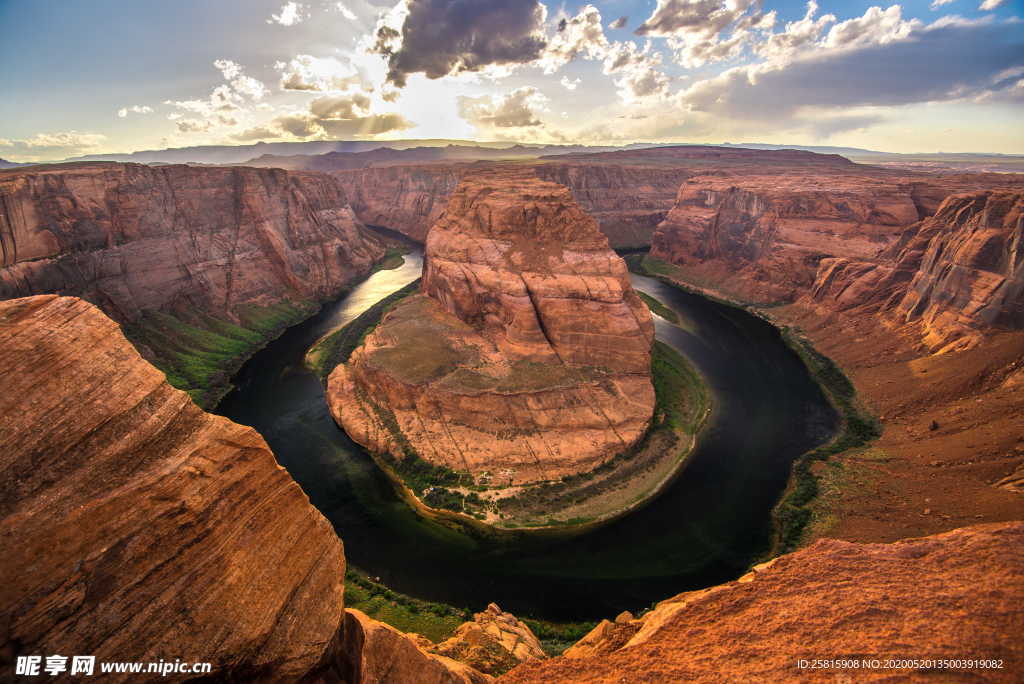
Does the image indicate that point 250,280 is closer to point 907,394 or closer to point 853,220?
point 907,394

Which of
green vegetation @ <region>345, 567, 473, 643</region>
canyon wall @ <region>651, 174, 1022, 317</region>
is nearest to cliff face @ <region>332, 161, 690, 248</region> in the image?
canyon wall @ <region>651, 174, 1022, 317</region>

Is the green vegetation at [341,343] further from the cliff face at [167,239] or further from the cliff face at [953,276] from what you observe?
the cliff face at [953,276]

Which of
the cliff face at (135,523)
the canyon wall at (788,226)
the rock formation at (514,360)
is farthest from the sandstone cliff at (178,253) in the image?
the canyon wall at (788,226)

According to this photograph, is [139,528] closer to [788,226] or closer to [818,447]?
[818,447]

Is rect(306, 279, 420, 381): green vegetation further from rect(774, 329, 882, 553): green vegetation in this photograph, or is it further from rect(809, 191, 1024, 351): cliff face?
rect(809, 191, 1024, 351): cliff face

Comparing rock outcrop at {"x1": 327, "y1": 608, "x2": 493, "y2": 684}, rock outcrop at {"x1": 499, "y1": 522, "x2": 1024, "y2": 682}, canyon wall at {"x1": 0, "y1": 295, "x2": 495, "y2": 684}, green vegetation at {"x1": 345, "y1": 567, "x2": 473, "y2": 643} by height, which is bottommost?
green vegetation at {"x1": 345, "y1": 567, "x2": 473, "y2": 643}

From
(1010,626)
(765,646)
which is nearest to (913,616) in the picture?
(1010,626)
